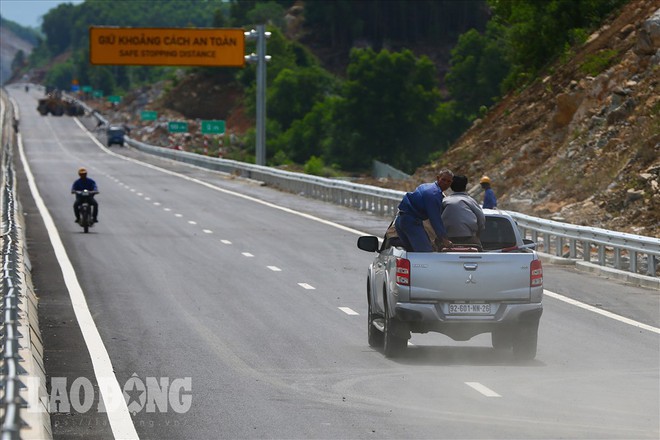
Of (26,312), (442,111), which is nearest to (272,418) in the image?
(26,312)

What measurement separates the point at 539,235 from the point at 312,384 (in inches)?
785

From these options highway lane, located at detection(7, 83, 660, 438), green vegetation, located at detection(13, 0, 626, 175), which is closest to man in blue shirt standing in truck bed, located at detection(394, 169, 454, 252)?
highway lane, located at detection(7, 83, 660, 438)

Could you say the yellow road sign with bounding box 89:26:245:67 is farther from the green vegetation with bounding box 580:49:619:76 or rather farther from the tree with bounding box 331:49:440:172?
the tree with bounding box 331:49:440:172

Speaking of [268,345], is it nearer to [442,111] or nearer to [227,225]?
[227,225]

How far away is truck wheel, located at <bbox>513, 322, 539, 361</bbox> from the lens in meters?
14.5

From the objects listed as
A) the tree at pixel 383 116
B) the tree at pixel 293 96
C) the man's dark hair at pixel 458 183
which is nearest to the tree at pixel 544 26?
the man's dark hair at pixel 458 183

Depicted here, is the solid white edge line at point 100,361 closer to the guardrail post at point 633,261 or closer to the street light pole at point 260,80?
the guardrail post at point 633,261

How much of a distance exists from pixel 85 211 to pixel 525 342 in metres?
20.2

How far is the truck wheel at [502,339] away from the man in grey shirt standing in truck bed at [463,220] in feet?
3.10

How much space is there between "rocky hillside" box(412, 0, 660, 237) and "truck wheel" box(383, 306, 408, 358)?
16.0 metres

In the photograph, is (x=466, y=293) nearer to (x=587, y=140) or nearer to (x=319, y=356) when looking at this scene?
(x=319, y=356)

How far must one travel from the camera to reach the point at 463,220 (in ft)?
48.8

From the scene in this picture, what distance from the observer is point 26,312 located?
53.4ft

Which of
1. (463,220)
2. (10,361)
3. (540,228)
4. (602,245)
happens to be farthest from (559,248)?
(10,361)
